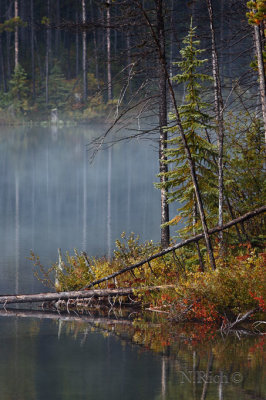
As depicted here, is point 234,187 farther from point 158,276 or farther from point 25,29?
point 25,29

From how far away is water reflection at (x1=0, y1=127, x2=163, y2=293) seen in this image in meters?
26.6

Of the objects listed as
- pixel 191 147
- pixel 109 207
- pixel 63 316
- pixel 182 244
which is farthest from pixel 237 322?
pixel 109 207

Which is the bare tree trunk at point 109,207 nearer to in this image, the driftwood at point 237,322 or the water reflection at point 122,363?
the water reflection at point 122,363

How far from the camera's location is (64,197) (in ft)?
141

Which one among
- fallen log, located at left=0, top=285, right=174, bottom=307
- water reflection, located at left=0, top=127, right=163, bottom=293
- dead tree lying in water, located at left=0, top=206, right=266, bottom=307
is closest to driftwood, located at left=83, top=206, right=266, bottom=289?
dead tree lying in water, located at left=0, top=206, right=266, bottom=307

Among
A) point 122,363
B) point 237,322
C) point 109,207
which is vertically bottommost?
point 122,363

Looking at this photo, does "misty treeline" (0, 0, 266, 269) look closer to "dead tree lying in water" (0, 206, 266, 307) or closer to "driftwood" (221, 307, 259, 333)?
"dead tree lying in water" (0, 206, 266, 307)

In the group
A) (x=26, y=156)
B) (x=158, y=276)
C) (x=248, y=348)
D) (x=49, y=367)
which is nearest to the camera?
(x=49, y=367)

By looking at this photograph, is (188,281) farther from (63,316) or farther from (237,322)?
(63,316)

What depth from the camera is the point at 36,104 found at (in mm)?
81188

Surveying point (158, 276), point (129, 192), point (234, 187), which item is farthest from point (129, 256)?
point (129, 192)

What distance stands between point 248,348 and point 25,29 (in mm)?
85292

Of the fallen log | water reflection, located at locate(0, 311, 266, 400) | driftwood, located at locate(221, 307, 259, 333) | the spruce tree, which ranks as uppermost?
the spruce tree

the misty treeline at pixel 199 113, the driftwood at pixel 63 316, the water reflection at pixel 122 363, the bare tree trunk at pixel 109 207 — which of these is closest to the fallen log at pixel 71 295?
the driftwood at pixel 63 316
